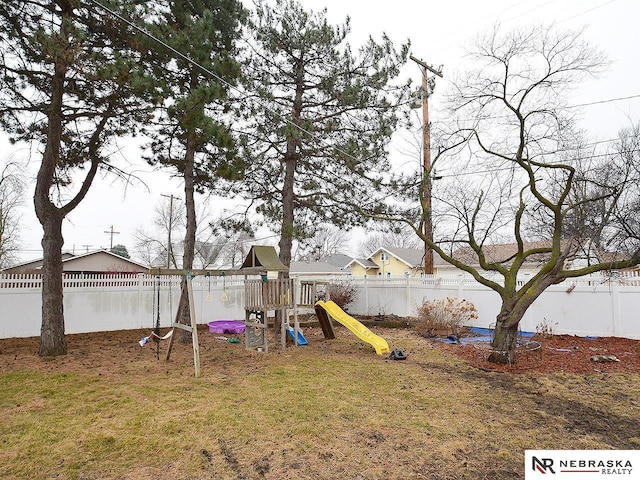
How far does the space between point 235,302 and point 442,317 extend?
6.40 m

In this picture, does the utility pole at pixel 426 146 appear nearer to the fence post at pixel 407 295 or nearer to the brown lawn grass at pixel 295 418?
the fence post at pixel 407 295

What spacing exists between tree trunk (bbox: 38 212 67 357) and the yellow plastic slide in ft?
16.9

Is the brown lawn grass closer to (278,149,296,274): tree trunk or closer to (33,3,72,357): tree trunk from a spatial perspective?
(33,3,72,357): tree trunk

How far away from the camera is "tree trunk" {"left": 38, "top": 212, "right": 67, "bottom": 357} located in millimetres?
6891

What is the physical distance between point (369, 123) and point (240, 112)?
326 cm

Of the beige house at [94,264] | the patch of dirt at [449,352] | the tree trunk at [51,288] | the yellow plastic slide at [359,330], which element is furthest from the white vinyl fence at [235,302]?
the beige house at [94,264]

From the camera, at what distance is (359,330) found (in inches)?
325

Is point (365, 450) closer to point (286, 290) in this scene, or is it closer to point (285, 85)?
point (286, 290)

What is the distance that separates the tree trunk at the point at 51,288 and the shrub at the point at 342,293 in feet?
26.7

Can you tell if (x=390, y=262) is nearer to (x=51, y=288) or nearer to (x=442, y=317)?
(x=442, y=317)

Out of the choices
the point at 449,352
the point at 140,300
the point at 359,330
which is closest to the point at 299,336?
the point at 359,330

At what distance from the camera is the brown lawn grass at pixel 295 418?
3.10 m

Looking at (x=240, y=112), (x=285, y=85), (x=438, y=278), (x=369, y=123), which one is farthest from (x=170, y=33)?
(x=438, y=278)

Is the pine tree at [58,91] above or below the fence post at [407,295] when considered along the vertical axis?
above
